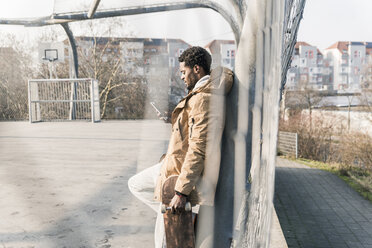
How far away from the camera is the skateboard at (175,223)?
1.78m

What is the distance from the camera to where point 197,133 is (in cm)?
165

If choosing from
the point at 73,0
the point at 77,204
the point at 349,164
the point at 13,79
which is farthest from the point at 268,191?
the point at 349,164

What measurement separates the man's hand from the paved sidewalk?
6682 mm

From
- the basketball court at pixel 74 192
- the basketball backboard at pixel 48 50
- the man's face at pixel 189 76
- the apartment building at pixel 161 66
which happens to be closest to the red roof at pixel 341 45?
the basketball court at pixel 74 192

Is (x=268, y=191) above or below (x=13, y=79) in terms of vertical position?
below

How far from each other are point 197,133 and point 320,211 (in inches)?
434

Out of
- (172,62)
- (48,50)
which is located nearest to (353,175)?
(48,50)

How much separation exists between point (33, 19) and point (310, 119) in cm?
2193

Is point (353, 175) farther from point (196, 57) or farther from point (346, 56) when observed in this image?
point (346, 56)

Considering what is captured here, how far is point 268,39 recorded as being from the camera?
1.23 m

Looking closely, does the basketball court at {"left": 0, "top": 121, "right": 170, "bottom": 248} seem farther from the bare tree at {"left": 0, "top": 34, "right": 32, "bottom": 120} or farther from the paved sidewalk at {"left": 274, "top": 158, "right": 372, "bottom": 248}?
the paved sidewalk at {"left": 274, "top": 158, "right": 372, "bottom": 248}

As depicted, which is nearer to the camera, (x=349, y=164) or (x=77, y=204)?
(x=77, y=204)

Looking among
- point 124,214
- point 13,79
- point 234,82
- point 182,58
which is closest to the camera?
point 234,82

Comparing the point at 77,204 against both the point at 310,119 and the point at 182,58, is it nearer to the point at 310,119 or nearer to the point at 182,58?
the point at 182,58
